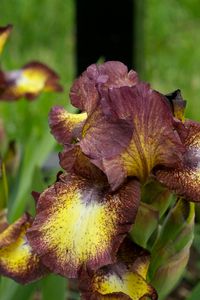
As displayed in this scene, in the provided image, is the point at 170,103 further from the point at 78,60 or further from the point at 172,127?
the point at 78,60

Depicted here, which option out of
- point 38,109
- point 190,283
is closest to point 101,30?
point 38,109

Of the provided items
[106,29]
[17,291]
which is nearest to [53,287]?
[17,291]

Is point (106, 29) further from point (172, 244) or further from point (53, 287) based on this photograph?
point (172, 244)

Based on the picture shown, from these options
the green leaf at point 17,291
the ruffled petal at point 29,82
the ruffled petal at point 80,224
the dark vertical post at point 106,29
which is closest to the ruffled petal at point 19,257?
the ruffled petal at point 80,224

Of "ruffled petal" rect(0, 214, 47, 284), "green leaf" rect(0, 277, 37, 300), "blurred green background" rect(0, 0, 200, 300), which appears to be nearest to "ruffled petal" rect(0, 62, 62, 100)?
"green leaf" rect(0, 277, 37, 300)

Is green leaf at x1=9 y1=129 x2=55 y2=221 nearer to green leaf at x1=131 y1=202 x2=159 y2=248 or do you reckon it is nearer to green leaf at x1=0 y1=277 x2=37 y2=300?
green leaf at x1=0 y1=277 x2=37 y2=300

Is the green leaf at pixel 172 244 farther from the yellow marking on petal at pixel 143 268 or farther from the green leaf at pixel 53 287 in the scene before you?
the green leaf at pixel 53 287

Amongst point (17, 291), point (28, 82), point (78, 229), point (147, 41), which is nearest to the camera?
point (78, 229)
